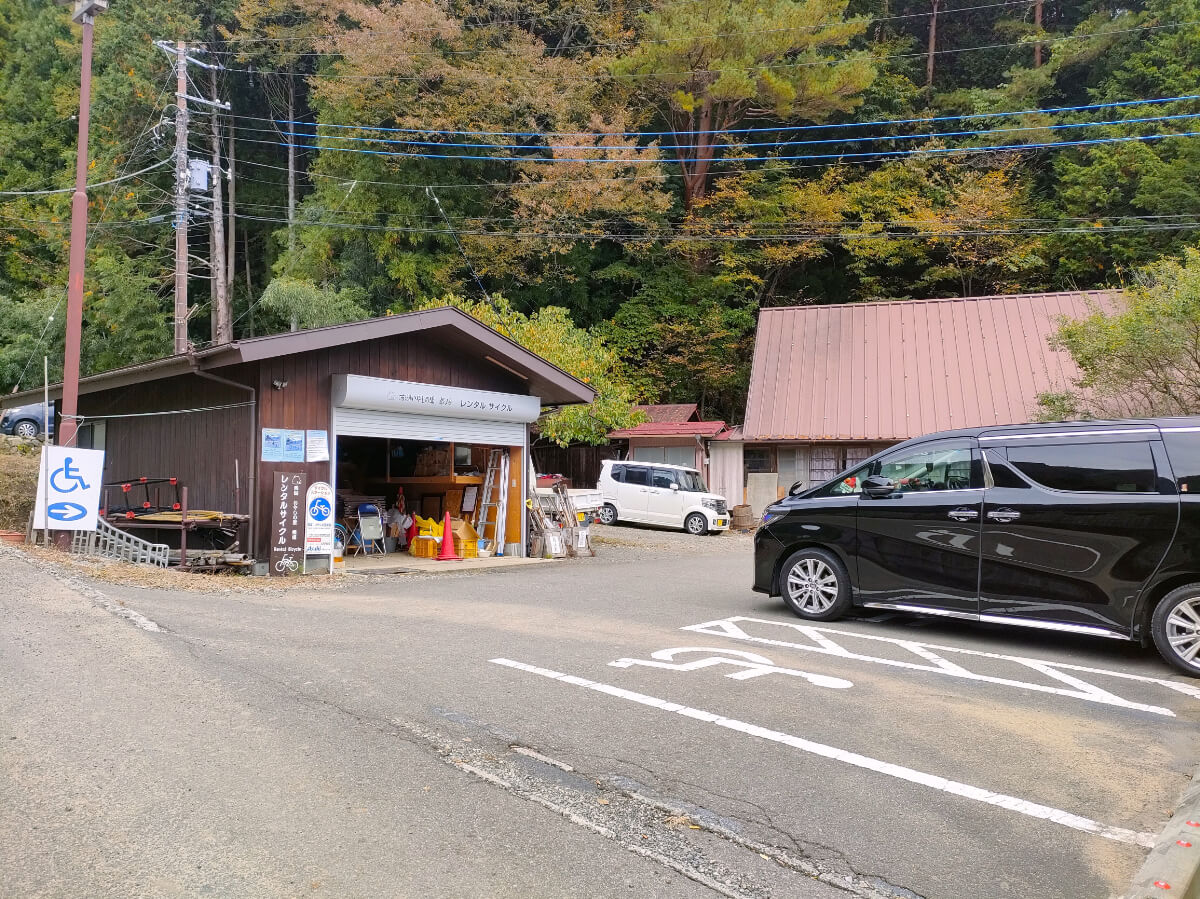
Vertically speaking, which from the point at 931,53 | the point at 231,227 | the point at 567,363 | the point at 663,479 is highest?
the point at 931,53

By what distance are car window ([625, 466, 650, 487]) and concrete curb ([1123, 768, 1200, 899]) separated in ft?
70.6

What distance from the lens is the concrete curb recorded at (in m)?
3.50

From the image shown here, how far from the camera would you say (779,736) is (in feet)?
17.9

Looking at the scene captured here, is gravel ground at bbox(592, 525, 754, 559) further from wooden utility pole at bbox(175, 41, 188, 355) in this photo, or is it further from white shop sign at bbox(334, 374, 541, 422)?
wooden utility pole at bbox(175, 41, 188, 355)

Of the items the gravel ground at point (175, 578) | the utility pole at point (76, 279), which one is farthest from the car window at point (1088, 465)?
the utility pole at point (76, 279)

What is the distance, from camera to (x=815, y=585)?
9.56 metres

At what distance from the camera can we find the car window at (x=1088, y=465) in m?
7.66

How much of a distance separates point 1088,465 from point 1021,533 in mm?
809

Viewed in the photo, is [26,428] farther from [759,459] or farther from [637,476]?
[759,459]

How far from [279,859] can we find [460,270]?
29.8m

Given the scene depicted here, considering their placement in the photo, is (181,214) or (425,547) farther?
(181,214)

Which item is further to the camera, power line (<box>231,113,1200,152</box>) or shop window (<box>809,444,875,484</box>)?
power line (<box>231,113,1200,152</box>)

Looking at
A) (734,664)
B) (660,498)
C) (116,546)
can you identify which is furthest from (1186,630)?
(660,498)

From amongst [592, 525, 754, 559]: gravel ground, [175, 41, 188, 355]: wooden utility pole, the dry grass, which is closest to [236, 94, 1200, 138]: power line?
[175, 41, 188, 355]: wooden utility pole
